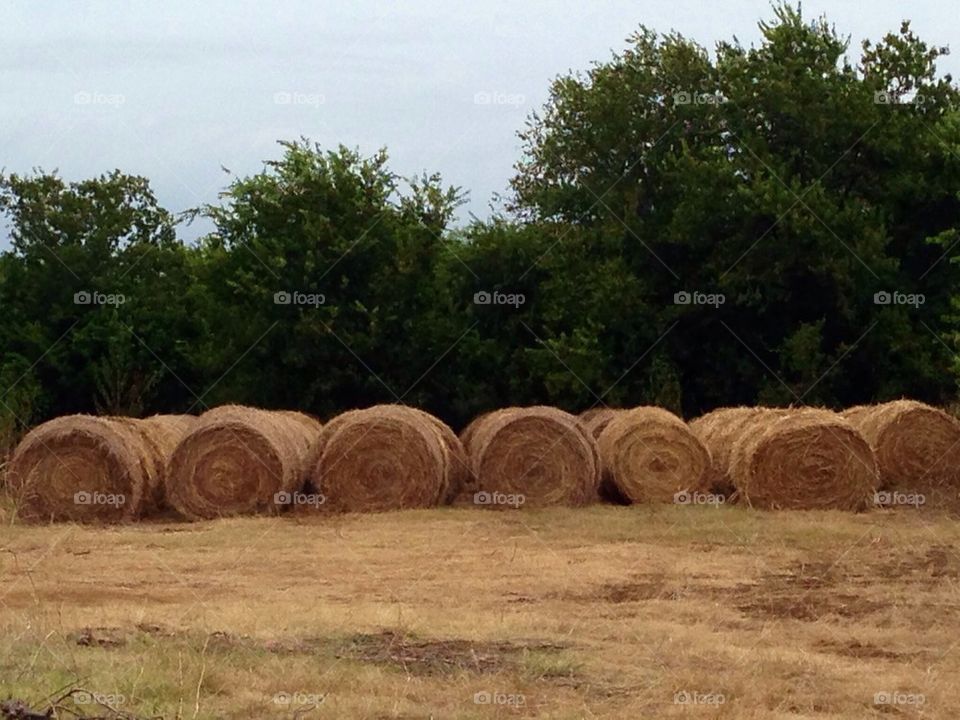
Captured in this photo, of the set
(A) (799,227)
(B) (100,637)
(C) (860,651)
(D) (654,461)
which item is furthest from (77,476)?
(A) (799,227)

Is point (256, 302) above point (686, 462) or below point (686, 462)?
above

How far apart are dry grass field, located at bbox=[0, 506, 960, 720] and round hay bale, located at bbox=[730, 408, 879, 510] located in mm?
1482

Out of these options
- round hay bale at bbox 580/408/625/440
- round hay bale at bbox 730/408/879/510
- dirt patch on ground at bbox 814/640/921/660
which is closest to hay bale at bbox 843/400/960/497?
round hay bale at bbox 730/408/879/510

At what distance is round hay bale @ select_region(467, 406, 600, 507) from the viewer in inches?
786

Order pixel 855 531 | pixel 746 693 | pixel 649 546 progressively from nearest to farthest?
pixel 746 693
pixel 649 546
pixel 855 531

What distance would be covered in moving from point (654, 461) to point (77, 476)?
7.34m

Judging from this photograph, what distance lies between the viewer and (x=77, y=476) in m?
18.6

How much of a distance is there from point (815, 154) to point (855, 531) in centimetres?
1289

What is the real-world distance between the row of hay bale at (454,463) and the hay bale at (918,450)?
2 centimetres

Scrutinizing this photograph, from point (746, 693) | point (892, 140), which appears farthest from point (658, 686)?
point (892, 140)

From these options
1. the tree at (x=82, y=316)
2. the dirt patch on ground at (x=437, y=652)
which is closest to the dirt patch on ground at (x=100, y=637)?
the dirt patch on ground at (x=437, y=652)

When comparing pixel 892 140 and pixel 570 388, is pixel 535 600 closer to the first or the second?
pixel 570 388

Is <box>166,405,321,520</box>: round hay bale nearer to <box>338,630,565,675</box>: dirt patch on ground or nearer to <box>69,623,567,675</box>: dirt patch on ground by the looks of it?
<box>69,623,567,675</box>: dirt patch on ground

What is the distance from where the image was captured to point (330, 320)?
27.6 m
